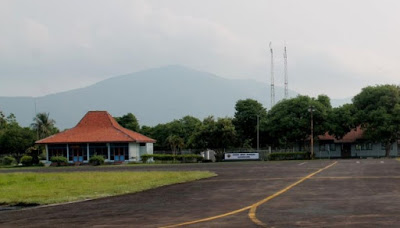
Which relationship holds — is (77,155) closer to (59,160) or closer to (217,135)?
(59,160)

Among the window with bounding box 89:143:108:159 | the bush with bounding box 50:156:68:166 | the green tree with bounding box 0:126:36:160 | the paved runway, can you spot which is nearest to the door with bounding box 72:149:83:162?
the window with bounding box 89:143:108:159

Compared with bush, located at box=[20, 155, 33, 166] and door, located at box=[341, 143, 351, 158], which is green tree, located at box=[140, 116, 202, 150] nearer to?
door, located at box=[341, 143, 351, 158]

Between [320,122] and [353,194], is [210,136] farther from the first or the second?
[353,194]

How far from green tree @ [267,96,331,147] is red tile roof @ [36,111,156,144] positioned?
Answer: 19523 mm

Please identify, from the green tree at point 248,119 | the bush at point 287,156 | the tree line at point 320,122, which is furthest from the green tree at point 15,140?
the bush at point 287,156

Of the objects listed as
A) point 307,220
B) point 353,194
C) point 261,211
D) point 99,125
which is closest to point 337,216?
point 307,220

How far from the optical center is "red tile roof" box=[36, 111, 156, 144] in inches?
2635

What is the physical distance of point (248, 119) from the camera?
81.9m

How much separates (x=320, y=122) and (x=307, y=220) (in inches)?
2450

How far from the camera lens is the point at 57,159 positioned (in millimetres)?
64750

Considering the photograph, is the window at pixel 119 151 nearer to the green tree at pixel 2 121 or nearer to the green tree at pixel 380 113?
the green tree at pixel 380 113

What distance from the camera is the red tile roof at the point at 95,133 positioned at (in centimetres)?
6694

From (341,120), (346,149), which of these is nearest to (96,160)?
(341,120)

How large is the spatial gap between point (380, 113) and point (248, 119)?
75.6ft
